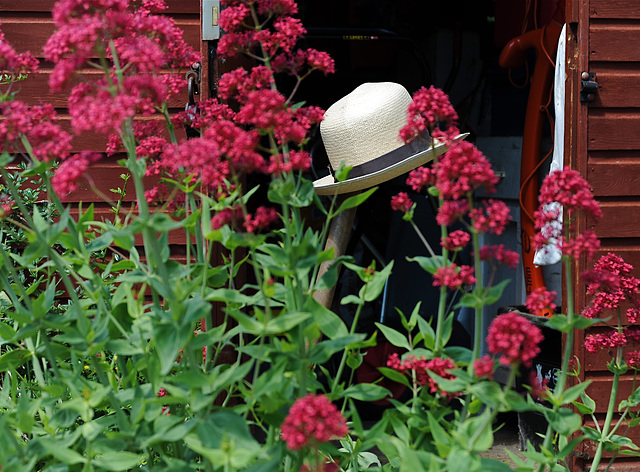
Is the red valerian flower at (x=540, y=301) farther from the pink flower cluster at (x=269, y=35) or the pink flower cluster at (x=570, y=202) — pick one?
the pink flower cluster at (x=269, y=35)

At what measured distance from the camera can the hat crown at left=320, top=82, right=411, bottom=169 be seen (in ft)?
7.64

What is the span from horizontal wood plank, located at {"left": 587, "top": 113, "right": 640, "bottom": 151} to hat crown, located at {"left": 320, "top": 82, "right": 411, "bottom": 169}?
717 mm

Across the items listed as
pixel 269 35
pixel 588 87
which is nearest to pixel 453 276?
pixel 269 35

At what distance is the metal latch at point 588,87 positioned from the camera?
257cm

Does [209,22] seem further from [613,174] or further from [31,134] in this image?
[613,174]

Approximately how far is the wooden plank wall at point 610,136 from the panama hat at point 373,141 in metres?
0.68

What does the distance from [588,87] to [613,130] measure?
0.62 feet

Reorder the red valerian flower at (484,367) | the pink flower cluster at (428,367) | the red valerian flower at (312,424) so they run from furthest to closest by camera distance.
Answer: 1. the pink flower cluster at (428,367)
2. the red valerian flower at (484,367)
3. the red valerian flower at (312,424)

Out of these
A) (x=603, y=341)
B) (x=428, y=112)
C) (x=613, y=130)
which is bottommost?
(x=603, y=341)

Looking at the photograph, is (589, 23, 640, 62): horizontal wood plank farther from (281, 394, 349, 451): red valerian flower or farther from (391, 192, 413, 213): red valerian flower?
(281, 394, 349, 451): red valerian flower

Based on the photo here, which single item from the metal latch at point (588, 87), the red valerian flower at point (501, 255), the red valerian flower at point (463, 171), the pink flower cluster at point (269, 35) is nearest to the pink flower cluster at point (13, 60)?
the pink flower cluster at point (269, 35)

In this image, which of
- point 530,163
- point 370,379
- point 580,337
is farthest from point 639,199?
point 370,379

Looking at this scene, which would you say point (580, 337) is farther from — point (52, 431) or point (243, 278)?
point (52, 431)

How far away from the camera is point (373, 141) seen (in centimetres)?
234
